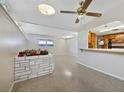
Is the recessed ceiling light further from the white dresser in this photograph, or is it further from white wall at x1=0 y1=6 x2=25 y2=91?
the white dresser

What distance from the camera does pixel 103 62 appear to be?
3562 mm

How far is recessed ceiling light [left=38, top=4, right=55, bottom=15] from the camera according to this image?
3.20m

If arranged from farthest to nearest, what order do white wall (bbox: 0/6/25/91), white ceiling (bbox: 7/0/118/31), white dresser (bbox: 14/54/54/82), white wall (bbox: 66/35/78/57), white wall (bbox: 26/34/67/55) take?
1. white wall (bbox: 26/34/67/55)
2. white wall (bbox: 66/35/78/57)
3. white ceiling (bbox: 7/0/118/31)
4. white dresser (bbox: 14/54/54/82)
5. white wall (bbox: 0/6/25/91)

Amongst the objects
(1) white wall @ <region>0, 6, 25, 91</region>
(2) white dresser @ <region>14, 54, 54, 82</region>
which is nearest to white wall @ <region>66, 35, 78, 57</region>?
(2) white dresser @ <region>14, 54, 54, 82</region>

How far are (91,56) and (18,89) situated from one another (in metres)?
3.51

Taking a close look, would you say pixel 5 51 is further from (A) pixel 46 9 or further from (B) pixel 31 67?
(A) pixel 46 9

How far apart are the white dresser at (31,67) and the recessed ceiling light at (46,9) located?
1860 mm

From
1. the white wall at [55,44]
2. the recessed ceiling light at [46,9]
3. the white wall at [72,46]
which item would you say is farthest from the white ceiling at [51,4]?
the white wall at [55,44]

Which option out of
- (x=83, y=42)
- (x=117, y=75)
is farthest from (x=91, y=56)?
(x=117, y=75)

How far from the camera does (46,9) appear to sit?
3.34 metres

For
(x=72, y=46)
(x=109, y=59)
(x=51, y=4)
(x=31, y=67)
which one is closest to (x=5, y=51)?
(x=31, y=67)

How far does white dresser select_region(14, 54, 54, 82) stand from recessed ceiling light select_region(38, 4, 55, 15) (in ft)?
6.10

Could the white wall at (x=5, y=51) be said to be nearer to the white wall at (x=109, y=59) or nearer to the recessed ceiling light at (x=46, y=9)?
the recessed ceiling light at (x=46, y=9)

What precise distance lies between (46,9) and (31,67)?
2330mm
